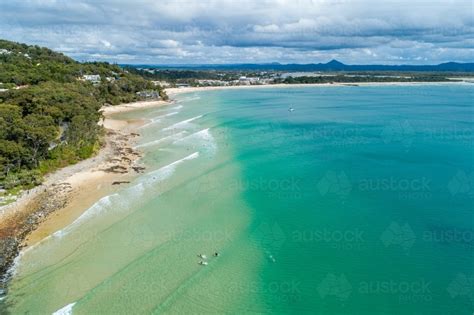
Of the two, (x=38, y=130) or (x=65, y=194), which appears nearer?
(x=65, y=194)

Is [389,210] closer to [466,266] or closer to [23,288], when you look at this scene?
[466,266]

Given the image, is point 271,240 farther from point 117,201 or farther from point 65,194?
point 65,194

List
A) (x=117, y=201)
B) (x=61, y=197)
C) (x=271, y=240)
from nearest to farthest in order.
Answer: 1. (x=271, y=240)
2. (x=117, y=201)
3. (x=61, y=197)

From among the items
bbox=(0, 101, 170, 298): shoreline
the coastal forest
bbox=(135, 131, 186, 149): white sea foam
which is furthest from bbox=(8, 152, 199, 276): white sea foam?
bbox=(135, 131, 186, 149): white sea foam

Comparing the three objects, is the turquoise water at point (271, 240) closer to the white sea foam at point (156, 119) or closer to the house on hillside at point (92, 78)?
the white sea foam at point (156, 119)

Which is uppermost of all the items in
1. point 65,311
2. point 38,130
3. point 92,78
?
point 92,78

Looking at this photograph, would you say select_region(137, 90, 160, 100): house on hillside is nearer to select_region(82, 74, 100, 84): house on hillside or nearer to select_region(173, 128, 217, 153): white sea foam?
select_region(82, 74, 100, 84): house on hillside

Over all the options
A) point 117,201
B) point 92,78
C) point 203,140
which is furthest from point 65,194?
point 92,78
